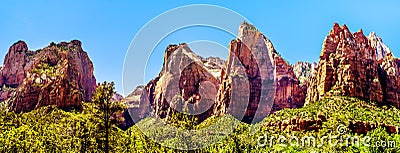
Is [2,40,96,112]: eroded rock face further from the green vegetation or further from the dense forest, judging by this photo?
the green vegetation

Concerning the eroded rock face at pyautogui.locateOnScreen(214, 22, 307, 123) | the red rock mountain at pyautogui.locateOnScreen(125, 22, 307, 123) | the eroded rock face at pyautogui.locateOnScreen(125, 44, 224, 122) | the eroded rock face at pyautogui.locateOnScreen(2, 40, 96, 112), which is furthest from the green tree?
the eroded rock face at pyautogui.locateOnScreen(125, 44, 224, 122)

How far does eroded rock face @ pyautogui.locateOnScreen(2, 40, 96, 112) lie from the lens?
110 meters

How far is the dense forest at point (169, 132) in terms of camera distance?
1388 inches

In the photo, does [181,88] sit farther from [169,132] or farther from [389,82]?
[169,132]

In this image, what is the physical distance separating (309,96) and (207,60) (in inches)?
2808

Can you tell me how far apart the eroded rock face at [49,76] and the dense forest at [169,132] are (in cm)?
752

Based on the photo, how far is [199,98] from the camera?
13762 centimetres

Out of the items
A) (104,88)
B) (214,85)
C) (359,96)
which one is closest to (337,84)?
(359,96)

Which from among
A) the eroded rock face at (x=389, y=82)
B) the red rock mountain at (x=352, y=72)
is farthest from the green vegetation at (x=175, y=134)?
the eroded rock face at (x=389, y=82)

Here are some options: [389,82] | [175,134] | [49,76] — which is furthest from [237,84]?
[175,134]

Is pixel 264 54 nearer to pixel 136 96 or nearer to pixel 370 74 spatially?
pixel 370 74

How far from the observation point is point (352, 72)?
9862cm

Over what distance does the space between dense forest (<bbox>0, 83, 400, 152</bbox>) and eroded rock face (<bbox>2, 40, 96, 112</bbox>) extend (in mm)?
7524

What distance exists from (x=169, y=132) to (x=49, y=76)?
233 ft
